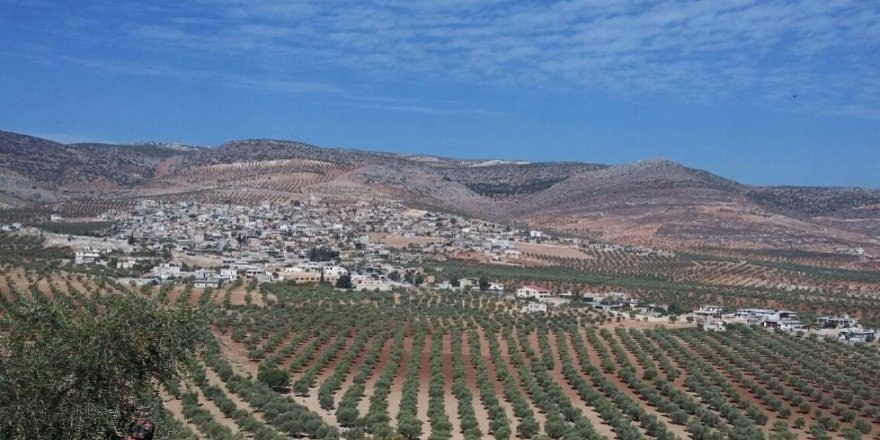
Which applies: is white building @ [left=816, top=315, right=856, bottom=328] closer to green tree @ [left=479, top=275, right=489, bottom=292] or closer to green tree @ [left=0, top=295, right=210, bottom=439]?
green tree @ [left=479, top=275, right=489, bottom=292]

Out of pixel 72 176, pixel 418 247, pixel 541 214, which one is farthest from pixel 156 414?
pixel 72 176

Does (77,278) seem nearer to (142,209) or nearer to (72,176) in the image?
(142,209)

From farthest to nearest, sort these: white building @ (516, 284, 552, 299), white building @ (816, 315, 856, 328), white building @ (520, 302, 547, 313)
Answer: white building @ (516, 284, 552, 299) → white building @ (816, 315, 856, 328) → white building @ (520, 302, 547, 313)

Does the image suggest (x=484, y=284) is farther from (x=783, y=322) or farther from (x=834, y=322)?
(x=834, y=322)

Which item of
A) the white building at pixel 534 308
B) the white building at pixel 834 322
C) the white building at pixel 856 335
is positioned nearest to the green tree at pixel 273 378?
the white building at pixel 534 308

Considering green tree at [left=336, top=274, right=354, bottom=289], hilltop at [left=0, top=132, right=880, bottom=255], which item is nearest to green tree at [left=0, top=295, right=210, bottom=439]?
green tree at [left=336, top=274, right=354, bottom=289]
